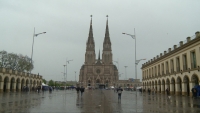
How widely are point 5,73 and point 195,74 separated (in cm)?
3882

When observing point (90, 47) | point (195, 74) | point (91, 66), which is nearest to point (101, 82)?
point (91, 66)

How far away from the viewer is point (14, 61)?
68.5m

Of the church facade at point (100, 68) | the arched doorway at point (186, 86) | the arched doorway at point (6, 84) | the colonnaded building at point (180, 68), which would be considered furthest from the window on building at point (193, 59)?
the church facade at point (100, 68)

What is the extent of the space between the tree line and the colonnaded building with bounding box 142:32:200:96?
44.1 m

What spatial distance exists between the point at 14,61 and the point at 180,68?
5511 cm

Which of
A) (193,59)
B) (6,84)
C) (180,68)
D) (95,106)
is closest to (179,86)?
(180,68)

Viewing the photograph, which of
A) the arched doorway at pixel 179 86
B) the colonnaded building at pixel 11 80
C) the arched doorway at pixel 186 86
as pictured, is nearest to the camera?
the arched doorway at pixel 186 86

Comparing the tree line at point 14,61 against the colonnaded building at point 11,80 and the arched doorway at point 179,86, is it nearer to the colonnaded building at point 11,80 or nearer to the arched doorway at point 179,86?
the colonnaded building at point 11,80

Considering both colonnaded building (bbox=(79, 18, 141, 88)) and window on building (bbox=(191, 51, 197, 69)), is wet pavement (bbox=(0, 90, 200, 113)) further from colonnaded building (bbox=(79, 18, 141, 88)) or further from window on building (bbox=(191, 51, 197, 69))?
colonnaded building (bbox=(79, 18, 141, 88))

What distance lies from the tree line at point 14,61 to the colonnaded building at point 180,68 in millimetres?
44140

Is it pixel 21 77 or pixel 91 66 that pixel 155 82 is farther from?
pixel 91 66

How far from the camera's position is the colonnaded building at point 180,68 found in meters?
29.8

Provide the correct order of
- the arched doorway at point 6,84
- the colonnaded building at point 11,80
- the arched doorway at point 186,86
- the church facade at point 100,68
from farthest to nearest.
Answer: the church facade at point 100,68 < the arched doorway at point 6,84 < the colonnaded building at point 11,80 < the arched doorway at point 186,86

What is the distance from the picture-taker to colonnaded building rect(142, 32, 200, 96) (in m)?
29.8
